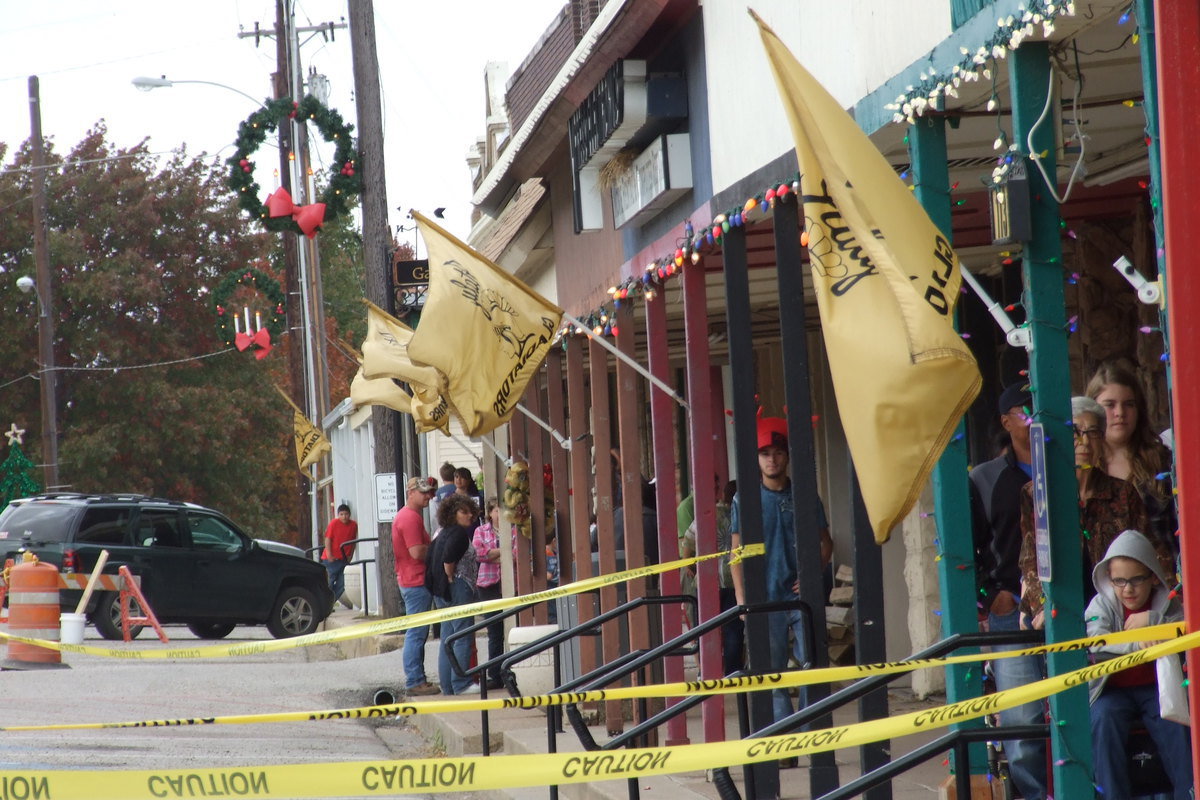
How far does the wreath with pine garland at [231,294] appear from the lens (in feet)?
95.3

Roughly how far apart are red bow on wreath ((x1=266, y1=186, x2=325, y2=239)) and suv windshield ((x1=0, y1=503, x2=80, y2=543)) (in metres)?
5.64

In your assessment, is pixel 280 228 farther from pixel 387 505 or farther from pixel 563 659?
pixel 563 659

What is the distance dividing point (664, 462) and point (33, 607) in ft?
35.8

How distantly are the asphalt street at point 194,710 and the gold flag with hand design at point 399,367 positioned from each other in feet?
Result: 8.62

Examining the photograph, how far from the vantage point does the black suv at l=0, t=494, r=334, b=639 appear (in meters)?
22.0

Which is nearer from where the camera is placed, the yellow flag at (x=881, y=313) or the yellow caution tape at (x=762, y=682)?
the yellow flag at (x=881, y=313)

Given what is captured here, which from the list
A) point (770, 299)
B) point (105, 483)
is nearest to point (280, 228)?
point (770, 299)

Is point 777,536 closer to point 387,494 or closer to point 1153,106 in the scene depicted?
point 1153,106

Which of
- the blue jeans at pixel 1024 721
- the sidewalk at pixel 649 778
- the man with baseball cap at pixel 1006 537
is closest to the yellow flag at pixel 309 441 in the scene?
the sidewalk at pixel 649 778

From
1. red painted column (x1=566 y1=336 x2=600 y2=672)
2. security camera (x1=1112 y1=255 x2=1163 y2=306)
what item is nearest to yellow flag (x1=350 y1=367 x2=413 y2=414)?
red painted column (x1=566 y1=336 x2=600 y2=672)

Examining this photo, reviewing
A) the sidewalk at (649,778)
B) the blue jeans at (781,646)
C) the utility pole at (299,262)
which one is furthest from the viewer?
the utility pole at (299,262)

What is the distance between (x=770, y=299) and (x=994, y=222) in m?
7.15

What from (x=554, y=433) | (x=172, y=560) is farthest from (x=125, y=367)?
(x=554, y=433)

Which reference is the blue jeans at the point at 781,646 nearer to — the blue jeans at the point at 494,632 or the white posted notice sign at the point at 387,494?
the blue jeans at the point at 494,632
